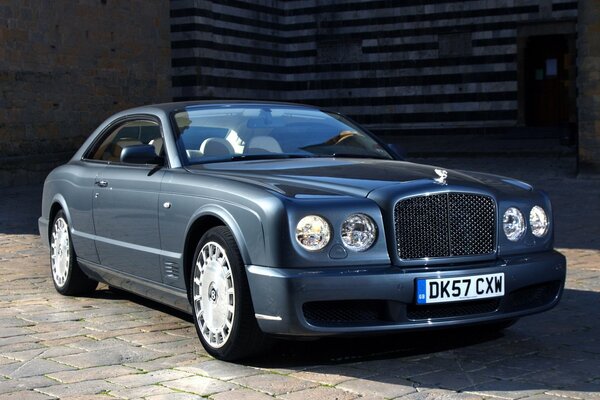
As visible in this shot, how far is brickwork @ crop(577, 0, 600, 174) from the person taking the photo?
17047 millimetres

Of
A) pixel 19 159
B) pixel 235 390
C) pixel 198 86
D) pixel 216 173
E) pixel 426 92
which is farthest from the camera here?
pixel 426 92

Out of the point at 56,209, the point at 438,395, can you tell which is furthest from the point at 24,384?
the point at 56,209

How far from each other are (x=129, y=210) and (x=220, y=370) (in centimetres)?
163

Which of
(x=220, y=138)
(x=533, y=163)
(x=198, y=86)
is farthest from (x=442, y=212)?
(x=198, y=86)

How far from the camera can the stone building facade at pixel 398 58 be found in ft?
87.4

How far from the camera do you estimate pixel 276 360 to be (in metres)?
5.45

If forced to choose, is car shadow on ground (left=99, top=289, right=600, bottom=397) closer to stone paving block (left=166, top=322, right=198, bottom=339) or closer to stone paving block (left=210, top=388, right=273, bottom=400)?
stone paving block (left=210, top=388, right=273, bottom=400)

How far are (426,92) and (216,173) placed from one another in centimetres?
2267

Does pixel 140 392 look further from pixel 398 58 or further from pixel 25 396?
pixel 398 58

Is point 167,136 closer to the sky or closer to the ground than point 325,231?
closer to the sky

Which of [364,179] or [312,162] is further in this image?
[312,162]

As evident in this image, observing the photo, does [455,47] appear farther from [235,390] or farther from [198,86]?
[235,390]

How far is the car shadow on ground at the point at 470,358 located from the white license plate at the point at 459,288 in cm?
32

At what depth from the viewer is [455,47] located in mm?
27812
